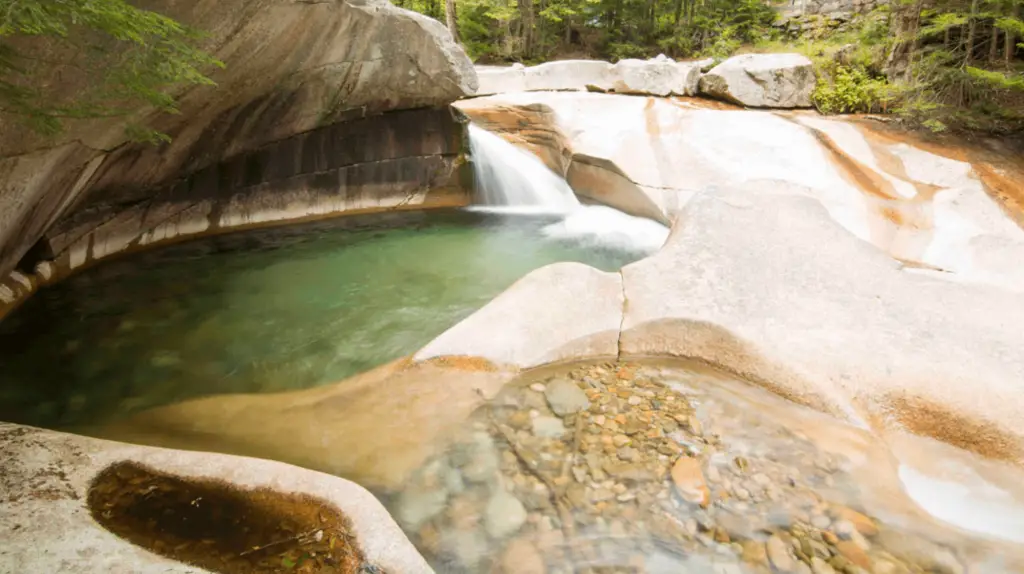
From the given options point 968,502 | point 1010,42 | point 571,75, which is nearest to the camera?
point 968,502

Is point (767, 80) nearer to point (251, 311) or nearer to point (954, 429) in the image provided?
point (954, 429)

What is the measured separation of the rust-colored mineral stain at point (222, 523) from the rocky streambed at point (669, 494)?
21.3 inches

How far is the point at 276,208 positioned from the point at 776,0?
19974mm

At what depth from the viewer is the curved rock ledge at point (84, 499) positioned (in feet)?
6.79

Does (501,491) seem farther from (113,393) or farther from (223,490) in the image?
(113,393)

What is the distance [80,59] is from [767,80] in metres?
10.6

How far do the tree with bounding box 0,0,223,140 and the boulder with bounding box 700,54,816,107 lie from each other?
32.1 feet

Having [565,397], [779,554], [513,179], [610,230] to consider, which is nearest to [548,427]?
[565,397]

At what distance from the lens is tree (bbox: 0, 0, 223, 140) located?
2.26 meters

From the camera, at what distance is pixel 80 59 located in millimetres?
3641

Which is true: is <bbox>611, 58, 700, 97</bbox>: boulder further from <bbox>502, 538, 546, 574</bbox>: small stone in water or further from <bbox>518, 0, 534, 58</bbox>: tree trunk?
<bbox>502, 538, 546, 574</bbox>: small stone in water

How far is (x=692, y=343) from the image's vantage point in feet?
14.2

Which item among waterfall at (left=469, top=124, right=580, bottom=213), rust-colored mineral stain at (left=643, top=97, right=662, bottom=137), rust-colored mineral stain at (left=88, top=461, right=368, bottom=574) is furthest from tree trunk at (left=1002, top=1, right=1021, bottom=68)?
rust-colored mineral stain at (left=88, top=461, right=368, bottom=574)

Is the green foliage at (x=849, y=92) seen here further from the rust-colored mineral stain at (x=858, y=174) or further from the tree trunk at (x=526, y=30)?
the tree trunk at (x=526, y=30)
